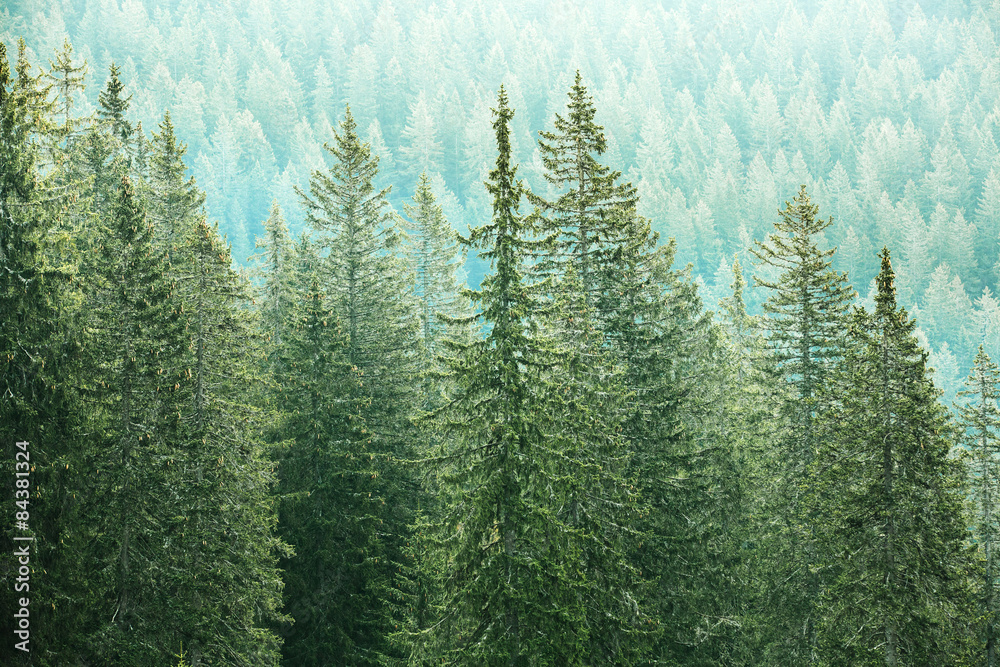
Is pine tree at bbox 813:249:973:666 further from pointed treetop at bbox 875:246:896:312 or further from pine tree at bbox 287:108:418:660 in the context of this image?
pine tree at bbox 287:108:418:660

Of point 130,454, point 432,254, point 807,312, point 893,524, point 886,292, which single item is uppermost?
point 432,254

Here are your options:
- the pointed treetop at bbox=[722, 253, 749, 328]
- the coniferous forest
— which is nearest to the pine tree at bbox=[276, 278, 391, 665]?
the coniferous forest

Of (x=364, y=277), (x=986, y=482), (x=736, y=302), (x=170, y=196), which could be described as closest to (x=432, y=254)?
(x=364, y=277)

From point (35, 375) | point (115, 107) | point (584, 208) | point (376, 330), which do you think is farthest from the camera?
point (115, 107)

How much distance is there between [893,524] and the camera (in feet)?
48.2

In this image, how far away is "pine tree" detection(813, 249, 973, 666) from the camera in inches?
566

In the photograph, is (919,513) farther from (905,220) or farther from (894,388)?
(905,220)

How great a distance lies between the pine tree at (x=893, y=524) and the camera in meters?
14.4

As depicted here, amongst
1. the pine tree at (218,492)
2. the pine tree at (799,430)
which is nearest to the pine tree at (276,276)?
the pine tree at (218,492)

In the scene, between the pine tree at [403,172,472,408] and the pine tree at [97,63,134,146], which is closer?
the pine tree at [97,63,134,146]

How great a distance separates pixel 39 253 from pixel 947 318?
91.9m

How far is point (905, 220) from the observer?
295 ft

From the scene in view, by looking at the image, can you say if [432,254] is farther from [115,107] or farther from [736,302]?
[736,302]

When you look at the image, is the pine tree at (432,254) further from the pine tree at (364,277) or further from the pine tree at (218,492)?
the pine tree at (218,492)
